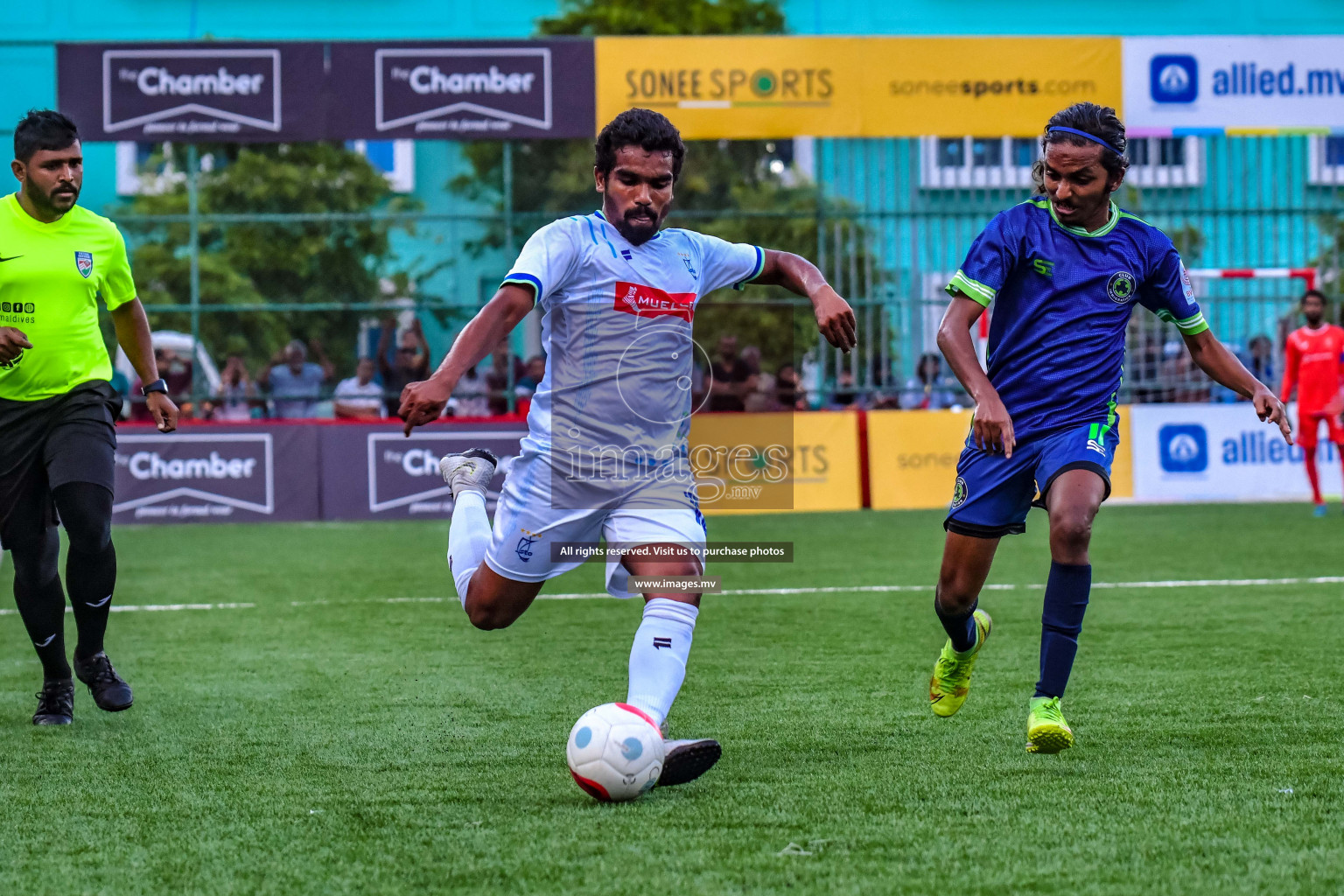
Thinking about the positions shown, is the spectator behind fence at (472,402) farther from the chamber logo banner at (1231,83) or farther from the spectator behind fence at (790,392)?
the chamber logo banner at (1231,83)

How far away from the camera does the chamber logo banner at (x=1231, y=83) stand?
53.5 feet

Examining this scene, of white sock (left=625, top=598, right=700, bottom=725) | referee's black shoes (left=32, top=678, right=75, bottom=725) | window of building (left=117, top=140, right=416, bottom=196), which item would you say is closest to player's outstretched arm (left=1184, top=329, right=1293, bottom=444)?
white sock (left=625, top=598, right=700, bottom=725)

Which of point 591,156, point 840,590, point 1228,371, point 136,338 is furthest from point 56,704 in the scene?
point 591,156

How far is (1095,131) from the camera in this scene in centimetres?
491

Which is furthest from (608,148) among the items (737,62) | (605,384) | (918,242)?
(918,242)

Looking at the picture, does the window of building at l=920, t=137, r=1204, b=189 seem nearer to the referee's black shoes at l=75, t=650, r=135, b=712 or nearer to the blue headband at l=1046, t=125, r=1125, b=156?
the blue headband at l=1046, t=125, r=1125, b=156

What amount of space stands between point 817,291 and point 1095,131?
1141mm

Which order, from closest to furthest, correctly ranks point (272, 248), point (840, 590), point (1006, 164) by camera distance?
point (840, 590), point (1006, 164), point (272, 248)

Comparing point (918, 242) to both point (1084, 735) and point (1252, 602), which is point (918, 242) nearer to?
point (1252, 602)

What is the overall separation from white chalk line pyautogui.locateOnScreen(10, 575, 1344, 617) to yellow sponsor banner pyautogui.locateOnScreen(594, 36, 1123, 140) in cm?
739

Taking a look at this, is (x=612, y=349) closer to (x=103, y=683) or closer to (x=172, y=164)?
(x=103, y=683)

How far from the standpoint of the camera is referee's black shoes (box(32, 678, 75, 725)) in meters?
5.46

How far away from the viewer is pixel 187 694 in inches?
238

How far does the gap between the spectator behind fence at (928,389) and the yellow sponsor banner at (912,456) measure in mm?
398
